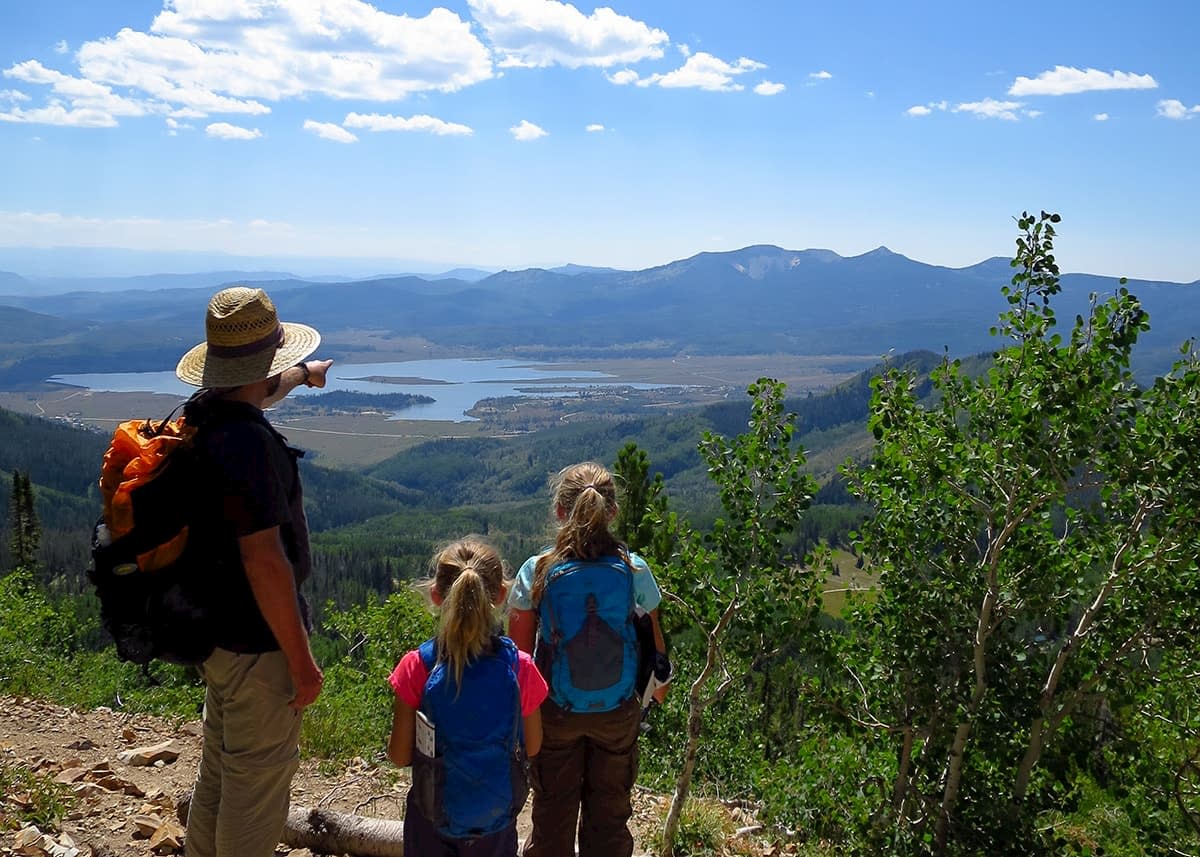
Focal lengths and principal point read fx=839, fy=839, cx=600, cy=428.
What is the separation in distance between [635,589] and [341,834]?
2398mm

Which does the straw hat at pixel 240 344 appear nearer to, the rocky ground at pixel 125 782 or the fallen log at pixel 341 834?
the fallen log at pixel 341 834

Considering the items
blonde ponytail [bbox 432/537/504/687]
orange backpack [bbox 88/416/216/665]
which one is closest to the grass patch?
orange backpack [bbox 88/416/216/665]

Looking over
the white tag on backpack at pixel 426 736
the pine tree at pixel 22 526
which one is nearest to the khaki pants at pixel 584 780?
the white tag on backpack at pixel 426 736

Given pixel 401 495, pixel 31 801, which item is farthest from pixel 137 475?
pixel 401 495

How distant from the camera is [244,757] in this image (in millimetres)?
3205

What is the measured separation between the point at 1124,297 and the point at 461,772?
166 inches

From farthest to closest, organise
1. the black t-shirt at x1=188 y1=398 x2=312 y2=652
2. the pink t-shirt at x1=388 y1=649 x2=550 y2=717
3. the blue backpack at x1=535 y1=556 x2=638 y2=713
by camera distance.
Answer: the blue backpack at x1=535 y1=556 x2=638 y2=713, the pink t-shirt at x1=388 y1=649 x2=550 y2=717, the black t-shirt at x1=188 y1=398 x2=312 y2=652

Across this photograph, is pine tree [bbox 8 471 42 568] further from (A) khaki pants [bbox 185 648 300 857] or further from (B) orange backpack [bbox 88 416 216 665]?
(B) orange backpack [bbox 88 416 216 665]

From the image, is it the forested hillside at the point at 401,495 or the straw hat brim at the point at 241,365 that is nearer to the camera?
the straw hat brim at the point at 241,365

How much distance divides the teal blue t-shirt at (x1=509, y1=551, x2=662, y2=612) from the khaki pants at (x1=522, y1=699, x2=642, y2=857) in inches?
17.5

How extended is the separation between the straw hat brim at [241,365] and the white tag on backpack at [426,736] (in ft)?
4.68

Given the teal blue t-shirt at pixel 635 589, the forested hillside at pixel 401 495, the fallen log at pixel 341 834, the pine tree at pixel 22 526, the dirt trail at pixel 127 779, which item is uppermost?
the teal blue t-shirt at pixel 635 589

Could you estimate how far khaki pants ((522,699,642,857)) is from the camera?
3.74m

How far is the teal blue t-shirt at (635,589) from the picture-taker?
3721mm
